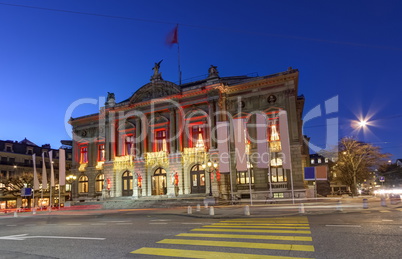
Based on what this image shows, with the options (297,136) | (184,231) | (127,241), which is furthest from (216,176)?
(127,241)

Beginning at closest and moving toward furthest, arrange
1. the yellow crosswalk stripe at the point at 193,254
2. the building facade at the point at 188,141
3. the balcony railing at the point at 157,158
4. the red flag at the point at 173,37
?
the yellow crosswalk stripe at the point at 193,254 → the building facade at the point at 188,141 → the red flag at the point at 173,37 → the balcony railing at the point at 157,158

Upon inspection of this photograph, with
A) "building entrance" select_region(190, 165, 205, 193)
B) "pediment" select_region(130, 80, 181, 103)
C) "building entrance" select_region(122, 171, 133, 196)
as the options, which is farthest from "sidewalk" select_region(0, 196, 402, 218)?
"pediment" select_region(130, 80, 181, 103)

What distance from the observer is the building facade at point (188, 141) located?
37156 mm

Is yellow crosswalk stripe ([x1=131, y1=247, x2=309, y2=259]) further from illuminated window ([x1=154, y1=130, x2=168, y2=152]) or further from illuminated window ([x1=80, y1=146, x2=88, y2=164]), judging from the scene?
illuminated window ([x1=80, y1=146, x2=88, y2=164])

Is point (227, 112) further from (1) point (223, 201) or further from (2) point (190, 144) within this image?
(1) point (223, 201)

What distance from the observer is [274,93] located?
125 ft

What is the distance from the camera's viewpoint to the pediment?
4350 centimetres

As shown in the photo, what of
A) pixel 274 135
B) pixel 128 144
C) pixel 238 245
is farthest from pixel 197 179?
pixel 238 245

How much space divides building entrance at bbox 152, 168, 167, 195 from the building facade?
0.14 m

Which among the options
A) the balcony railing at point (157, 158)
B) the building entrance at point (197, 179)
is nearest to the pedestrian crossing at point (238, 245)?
the building entrance at point (197, 179)

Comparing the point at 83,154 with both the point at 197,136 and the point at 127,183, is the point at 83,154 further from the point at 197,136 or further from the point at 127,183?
the point at 197,136

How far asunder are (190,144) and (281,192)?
1344 centimetres

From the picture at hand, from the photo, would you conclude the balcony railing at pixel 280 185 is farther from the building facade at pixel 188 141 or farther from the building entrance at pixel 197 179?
the building entrance at pixel 197 179

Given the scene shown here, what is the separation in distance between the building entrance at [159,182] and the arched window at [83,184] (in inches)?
598
